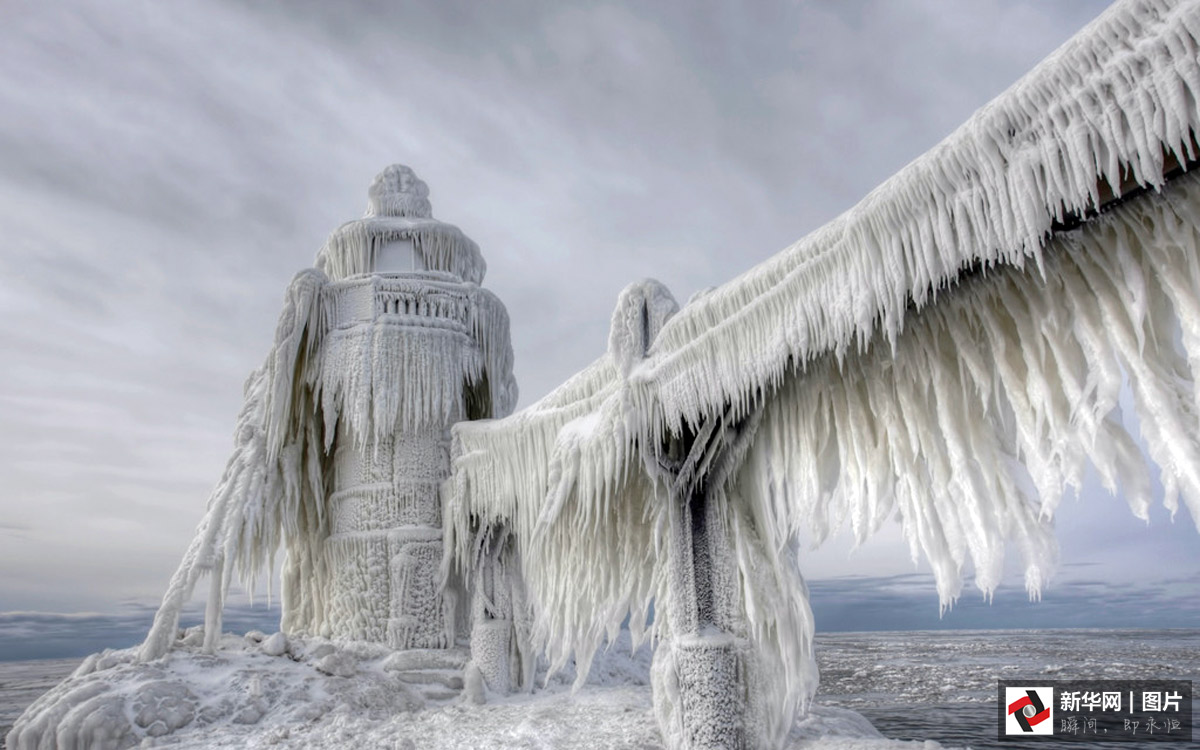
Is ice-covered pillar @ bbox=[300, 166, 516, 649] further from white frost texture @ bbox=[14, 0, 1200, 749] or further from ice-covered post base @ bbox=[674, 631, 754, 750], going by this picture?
ice-covered post base @ bbox=[674, 631, 754, 750]

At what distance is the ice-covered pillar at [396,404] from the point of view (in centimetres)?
1109

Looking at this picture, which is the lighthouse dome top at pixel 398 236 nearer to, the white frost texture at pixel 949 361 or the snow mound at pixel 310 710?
the snow mound at pixel 310 710

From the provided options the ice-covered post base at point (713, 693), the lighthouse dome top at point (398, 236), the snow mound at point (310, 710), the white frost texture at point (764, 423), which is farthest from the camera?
the lighthouse dome top at point (398, 236)

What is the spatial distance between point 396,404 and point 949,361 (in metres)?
8.42

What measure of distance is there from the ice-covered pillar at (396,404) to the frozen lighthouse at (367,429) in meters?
0.02

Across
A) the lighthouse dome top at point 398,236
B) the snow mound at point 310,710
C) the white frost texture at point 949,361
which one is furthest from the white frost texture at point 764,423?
the lighthouse dome top at point 398,236

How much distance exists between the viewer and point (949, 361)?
15.0ft

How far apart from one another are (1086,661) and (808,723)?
21023mm

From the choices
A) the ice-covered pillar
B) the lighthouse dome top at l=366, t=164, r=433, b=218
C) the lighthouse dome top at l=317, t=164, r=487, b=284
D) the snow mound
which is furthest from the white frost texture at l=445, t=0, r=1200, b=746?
the lighthouse dome top at l=366, t=164, r=433, b=218

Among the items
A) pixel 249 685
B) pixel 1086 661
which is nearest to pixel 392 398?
pixel 249 685

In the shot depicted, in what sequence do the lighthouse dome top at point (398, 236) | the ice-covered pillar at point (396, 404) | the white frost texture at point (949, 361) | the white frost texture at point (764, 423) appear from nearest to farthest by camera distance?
the white frost texture at point (949, 361), the white frost texture at point (764, 423), the ice-covered pillar at point (396, 404), the lighthouse dome top at point (398, 236)

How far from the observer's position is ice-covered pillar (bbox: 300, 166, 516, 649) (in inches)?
436

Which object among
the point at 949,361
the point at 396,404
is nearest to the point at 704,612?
the point at 949,361

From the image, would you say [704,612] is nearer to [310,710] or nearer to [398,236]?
[310,710]
